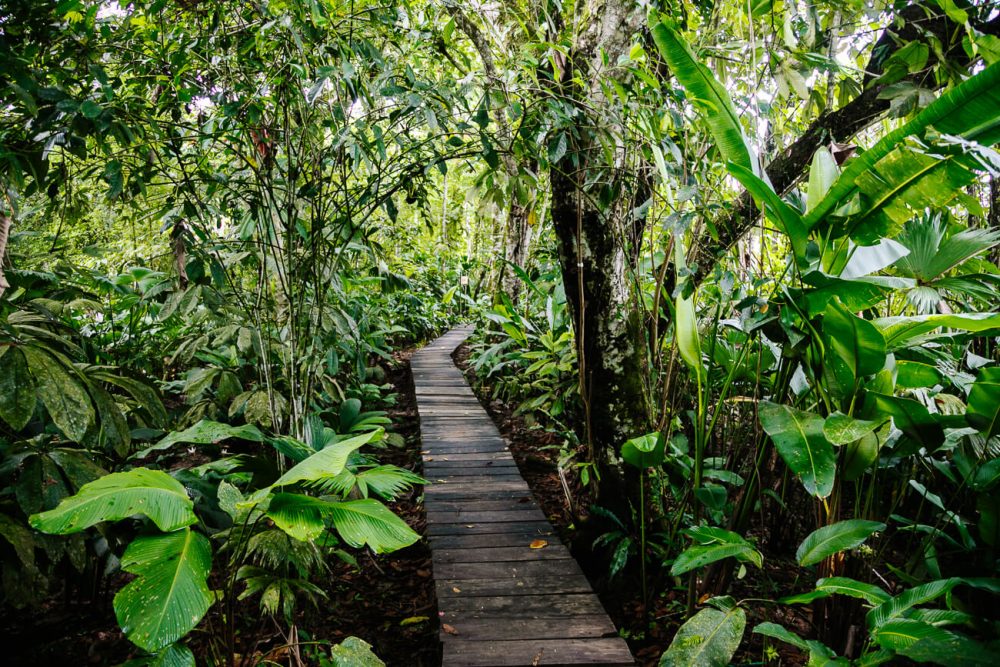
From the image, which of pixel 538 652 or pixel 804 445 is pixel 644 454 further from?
pixel 538 652

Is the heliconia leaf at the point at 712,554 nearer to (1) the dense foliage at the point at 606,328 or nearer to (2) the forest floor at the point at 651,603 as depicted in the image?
(1) the dense foliage at the point at 606,328

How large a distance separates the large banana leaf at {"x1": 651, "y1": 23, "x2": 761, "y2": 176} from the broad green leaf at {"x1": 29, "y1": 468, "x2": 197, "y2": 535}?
180 cm

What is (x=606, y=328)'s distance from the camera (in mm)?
2564

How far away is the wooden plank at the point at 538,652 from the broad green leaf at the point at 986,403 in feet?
4.23

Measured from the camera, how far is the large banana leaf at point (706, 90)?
5.57ft

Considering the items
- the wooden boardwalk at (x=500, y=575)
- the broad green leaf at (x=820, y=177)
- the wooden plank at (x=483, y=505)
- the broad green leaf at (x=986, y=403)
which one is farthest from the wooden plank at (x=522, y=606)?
the broad green leaf at (x=820, y=177)

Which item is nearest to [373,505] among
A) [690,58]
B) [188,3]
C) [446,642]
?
[446,642]

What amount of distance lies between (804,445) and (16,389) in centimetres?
212

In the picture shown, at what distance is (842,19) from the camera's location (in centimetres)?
287

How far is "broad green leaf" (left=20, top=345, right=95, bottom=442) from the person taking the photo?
147cm

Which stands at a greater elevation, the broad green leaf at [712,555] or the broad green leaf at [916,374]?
the broad green leaf at [916,374]

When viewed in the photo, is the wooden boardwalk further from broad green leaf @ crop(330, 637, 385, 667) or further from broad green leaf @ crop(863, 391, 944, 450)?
broad green leaf @ crop(863, 391, 944, 450)

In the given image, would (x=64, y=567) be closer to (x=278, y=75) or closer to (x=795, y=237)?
(x=278, y=75)

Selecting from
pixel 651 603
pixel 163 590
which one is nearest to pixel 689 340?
pixel 651 603
